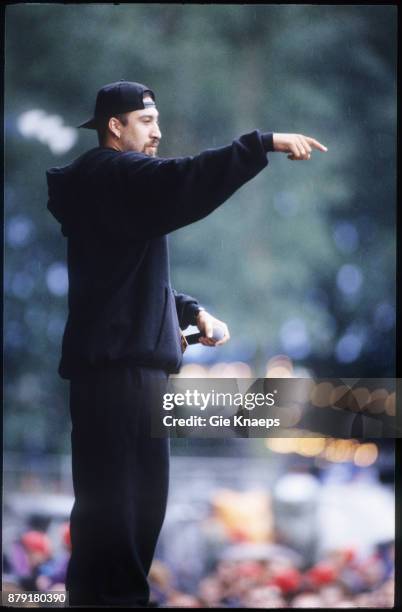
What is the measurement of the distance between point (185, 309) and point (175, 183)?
2.04 feet

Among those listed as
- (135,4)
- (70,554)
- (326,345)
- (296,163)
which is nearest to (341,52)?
(296,163)

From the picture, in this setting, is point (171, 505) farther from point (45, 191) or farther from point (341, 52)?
point (341, 52)

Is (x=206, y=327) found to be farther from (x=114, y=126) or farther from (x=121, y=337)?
(x=114, y=126)

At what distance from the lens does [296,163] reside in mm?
4191

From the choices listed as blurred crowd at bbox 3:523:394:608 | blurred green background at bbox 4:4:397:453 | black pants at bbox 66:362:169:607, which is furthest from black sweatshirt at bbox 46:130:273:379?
blurred crowd at bbox 3:523:394:608

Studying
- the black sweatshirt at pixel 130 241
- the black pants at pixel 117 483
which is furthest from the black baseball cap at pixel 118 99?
the black pants at pixel 117 483

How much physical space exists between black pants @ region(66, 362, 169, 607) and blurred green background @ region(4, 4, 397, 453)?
28 cm

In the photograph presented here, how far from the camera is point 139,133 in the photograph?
3.86m

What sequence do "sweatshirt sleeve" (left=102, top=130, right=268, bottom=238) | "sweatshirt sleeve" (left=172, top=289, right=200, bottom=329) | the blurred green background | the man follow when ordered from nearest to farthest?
"sweatshirt sleeve" (left=102, top=130, right=268, bottom=238) → the man → "sweatshirt sleeve" (left=172, top=289, right=200, bottom=329) → the blurred green background

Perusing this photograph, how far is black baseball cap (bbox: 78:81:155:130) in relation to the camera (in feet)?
12.8

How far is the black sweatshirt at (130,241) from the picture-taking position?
359cm

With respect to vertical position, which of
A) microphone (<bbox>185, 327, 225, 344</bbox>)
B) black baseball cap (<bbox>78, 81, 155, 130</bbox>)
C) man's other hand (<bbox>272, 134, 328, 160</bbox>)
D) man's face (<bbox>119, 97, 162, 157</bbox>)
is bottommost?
microphone (<bbox>185, 327, 225, 344</bbox>)

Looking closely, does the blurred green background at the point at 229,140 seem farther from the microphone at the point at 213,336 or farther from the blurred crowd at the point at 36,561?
the blurred crowd at the point at 36,561

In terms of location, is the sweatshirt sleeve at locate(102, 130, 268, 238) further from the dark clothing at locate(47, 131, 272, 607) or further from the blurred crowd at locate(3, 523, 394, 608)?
the blurred crowd at locate(3, 523, 394, 608)
